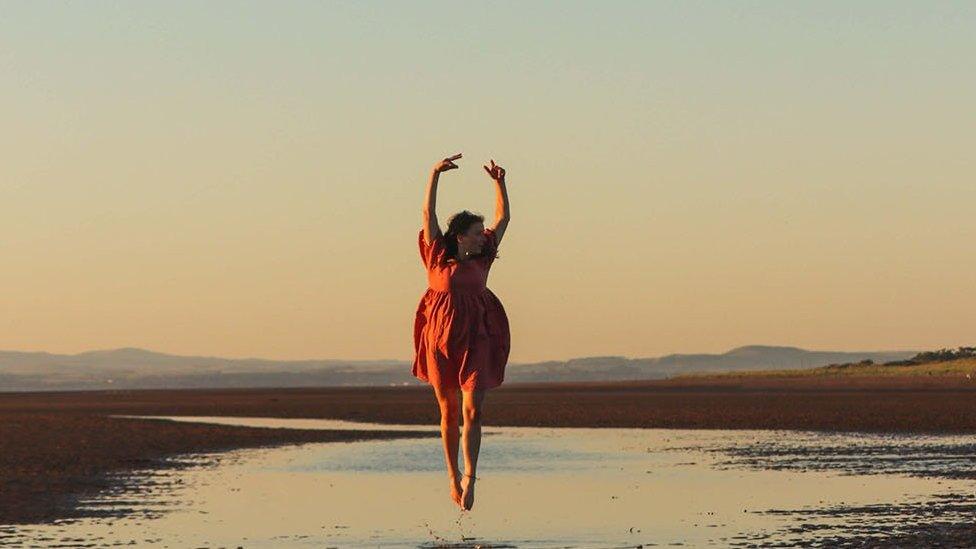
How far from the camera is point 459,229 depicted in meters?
12.4

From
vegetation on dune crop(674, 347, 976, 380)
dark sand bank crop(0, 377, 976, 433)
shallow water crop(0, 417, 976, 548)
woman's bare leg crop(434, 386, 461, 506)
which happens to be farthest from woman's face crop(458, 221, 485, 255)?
vegetation on dune crop(674, 347, 976, 380)

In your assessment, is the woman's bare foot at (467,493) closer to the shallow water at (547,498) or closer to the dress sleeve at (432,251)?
the dress sleeve at (432,251)

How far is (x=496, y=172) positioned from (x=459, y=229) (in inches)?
28.0

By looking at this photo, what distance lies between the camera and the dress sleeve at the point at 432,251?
41.1 feet

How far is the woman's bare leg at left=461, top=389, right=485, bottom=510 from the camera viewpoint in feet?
41.4

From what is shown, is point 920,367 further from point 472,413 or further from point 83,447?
point 472,413

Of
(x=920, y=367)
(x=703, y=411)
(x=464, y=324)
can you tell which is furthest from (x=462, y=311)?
(x=920, y=367)

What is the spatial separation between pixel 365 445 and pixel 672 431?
10158 millimetres

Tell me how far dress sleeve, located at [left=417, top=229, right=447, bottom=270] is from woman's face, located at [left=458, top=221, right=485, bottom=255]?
162 millimetres

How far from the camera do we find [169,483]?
29578 mm

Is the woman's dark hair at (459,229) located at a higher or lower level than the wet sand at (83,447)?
higher

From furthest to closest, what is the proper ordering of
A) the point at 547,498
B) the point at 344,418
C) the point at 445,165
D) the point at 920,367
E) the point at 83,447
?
the point at 920,367, the point at 344,418, the point at 83,447, the point at 547,498, the point at 445,165

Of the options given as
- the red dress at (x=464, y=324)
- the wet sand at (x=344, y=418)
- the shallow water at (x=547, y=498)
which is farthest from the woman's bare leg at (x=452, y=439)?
the wet sand at (x=344, y=418)

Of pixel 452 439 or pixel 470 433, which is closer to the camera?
pixel 470 433
